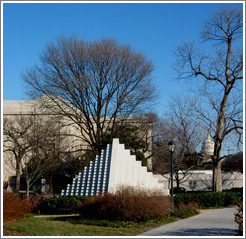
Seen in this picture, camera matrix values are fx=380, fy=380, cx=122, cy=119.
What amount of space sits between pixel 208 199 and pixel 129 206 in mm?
10492

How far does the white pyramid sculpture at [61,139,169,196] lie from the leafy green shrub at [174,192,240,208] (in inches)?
89.7

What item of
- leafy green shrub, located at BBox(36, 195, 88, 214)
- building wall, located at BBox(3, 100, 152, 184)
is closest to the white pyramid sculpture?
leafy green shrub, located at BBox(36, 195, 88, 214)

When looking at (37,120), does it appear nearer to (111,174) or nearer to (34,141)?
(34,141)

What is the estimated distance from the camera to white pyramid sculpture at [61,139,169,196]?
21.4m

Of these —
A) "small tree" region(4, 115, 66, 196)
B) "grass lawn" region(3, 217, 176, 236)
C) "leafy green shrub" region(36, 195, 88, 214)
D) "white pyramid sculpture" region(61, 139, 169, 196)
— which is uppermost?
"small tree" region(4, 115, 66, 196)

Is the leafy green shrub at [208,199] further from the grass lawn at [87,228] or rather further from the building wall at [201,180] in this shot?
the building wall at [201,180]

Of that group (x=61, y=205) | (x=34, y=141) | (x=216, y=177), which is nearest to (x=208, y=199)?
(x=216, y=177)

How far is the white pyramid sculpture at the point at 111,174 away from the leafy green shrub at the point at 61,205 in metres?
1.02

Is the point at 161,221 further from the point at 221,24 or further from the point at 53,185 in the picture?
the point at 53,185

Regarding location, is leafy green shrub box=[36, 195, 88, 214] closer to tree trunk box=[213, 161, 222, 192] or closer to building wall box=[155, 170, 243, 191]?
tree trunk box=[213, 161, 222, 192]

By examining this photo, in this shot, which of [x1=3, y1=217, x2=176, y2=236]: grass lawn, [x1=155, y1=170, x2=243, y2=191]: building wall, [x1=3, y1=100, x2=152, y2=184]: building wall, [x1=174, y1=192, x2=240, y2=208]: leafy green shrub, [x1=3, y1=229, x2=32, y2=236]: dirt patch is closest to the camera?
[x1=3, y1=229, x2=32, y2=236]: dirt patch

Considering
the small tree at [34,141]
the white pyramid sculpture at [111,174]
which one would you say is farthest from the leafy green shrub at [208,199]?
the small tree at [34,141]

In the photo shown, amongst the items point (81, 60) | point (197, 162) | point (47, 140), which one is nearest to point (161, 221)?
point (197, 162)

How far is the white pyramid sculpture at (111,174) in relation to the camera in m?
21.4
